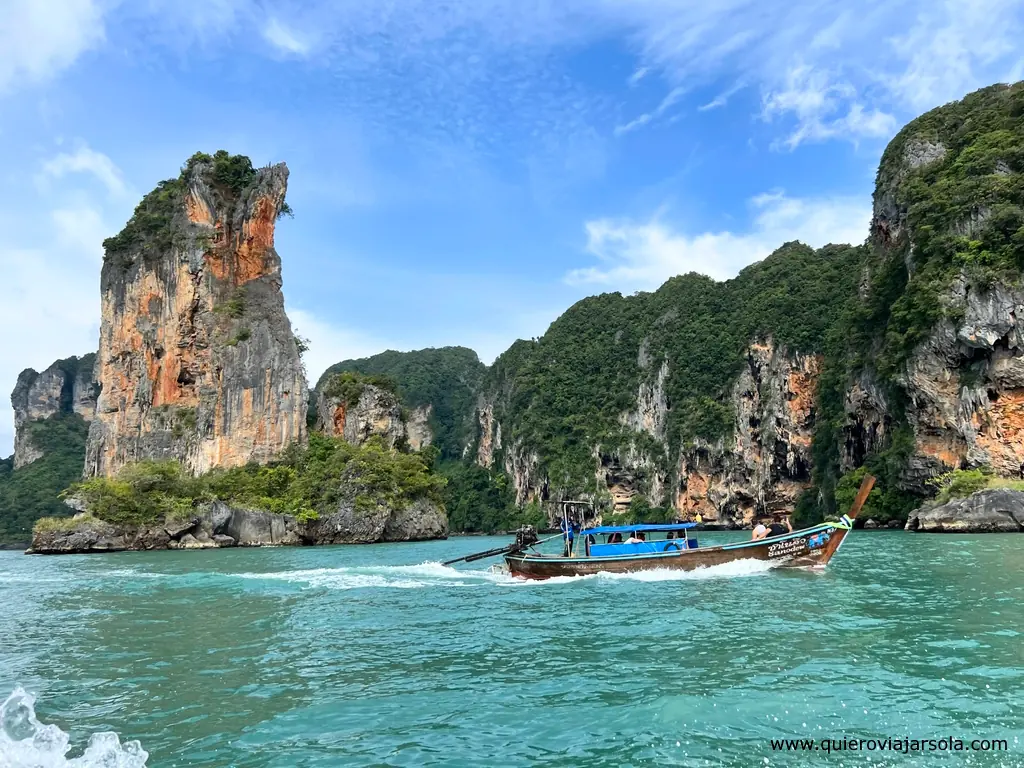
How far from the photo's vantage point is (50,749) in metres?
5.49

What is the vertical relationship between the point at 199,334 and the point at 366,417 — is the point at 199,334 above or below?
above

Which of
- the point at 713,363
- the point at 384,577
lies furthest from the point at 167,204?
the point at 713,363

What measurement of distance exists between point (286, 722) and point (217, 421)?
49507 mm

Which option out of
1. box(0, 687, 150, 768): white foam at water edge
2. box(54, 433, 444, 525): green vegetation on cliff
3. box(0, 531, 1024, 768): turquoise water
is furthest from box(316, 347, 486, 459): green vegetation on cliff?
box(0, 687, 150, 768): white foam at water edge

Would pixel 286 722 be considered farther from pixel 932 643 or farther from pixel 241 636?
pixel 932 643

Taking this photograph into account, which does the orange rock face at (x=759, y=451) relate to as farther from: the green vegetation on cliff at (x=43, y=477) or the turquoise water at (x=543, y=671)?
the green vegetation on cliff at (x=43, y=477)

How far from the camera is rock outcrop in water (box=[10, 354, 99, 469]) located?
317ft

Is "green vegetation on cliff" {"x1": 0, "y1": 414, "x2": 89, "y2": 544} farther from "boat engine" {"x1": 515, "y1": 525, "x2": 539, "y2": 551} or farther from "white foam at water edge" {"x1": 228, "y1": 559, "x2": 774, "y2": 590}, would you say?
"boat engine" {"x1": 515, "y1": 525, "x2": 539, "y2": 551}

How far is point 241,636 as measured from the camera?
1093 cm

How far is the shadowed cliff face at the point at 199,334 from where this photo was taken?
2087 inches

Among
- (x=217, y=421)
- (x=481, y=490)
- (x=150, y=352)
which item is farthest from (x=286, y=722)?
(x=481, y=490)

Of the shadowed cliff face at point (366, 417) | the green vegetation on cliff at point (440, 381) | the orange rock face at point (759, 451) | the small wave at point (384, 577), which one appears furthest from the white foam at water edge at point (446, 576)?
the green vegetation on cliff at point (440, 381)

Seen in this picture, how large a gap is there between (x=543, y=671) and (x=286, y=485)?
44275mm

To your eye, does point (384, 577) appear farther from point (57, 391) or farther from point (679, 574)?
point (57, 391)
